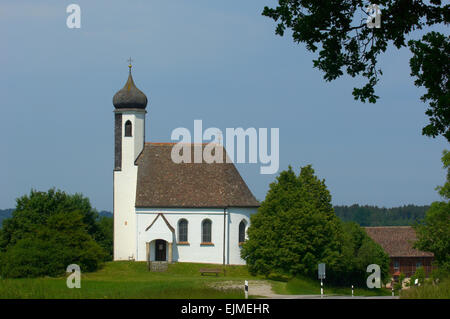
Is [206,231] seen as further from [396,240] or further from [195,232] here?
[396,240]

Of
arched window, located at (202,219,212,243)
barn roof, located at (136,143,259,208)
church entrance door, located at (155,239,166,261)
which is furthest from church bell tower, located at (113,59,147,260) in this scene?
arched window, located at (202,219,212,243)

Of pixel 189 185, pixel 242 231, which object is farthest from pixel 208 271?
pixel 189 185

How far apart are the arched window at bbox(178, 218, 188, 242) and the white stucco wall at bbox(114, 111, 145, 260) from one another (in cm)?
328

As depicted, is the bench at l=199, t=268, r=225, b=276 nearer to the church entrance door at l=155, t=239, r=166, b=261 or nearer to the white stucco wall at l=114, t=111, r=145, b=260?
the church entrance door at l=155, t=239, r=166, b=261

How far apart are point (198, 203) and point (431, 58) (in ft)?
129

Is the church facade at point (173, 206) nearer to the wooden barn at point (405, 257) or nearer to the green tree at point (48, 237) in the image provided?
the green tree at point (48, 237)

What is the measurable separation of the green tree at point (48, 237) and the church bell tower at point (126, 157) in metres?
3.01

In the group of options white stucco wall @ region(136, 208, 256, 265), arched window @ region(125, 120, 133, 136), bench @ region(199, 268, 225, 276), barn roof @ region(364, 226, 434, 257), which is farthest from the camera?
barn roof @ region(364, 226, 434, 257)

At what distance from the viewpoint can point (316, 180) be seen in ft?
185

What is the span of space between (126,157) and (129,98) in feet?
14.2

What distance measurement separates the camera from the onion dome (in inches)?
2343

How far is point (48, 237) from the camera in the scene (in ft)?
170
